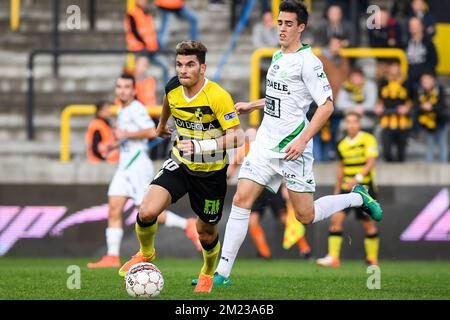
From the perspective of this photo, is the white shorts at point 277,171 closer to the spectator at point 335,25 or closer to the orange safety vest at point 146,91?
the orange safety vest at point 146,91

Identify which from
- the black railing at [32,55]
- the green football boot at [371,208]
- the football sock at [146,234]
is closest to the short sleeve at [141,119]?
the black railing at [32,55]

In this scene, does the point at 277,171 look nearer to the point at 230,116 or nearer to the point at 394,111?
the point at 230,116

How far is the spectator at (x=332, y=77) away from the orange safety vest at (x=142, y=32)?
98.6 inches

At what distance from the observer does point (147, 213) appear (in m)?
9.94

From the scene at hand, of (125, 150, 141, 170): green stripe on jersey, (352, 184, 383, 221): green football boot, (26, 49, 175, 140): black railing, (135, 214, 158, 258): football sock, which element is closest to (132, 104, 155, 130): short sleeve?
(125, 150, 141, 170): green stripe on jersey

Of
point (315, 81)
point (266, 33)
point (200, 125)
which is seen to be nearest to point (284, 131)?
point (315, 81)

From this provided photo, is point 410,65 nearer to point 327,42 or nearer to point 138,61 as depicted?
point 327,42

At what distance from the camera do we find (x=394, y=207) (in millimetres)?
16547

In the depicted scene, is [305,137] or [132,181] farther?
[132,181]

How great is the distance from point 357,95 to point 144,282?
813 cm

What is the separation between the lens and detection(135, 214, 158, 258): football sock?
33.2 feet

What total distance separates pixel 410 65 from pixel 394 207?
2.32 m

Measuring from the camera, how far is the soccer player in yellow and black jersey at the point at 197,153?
32.3 feet
